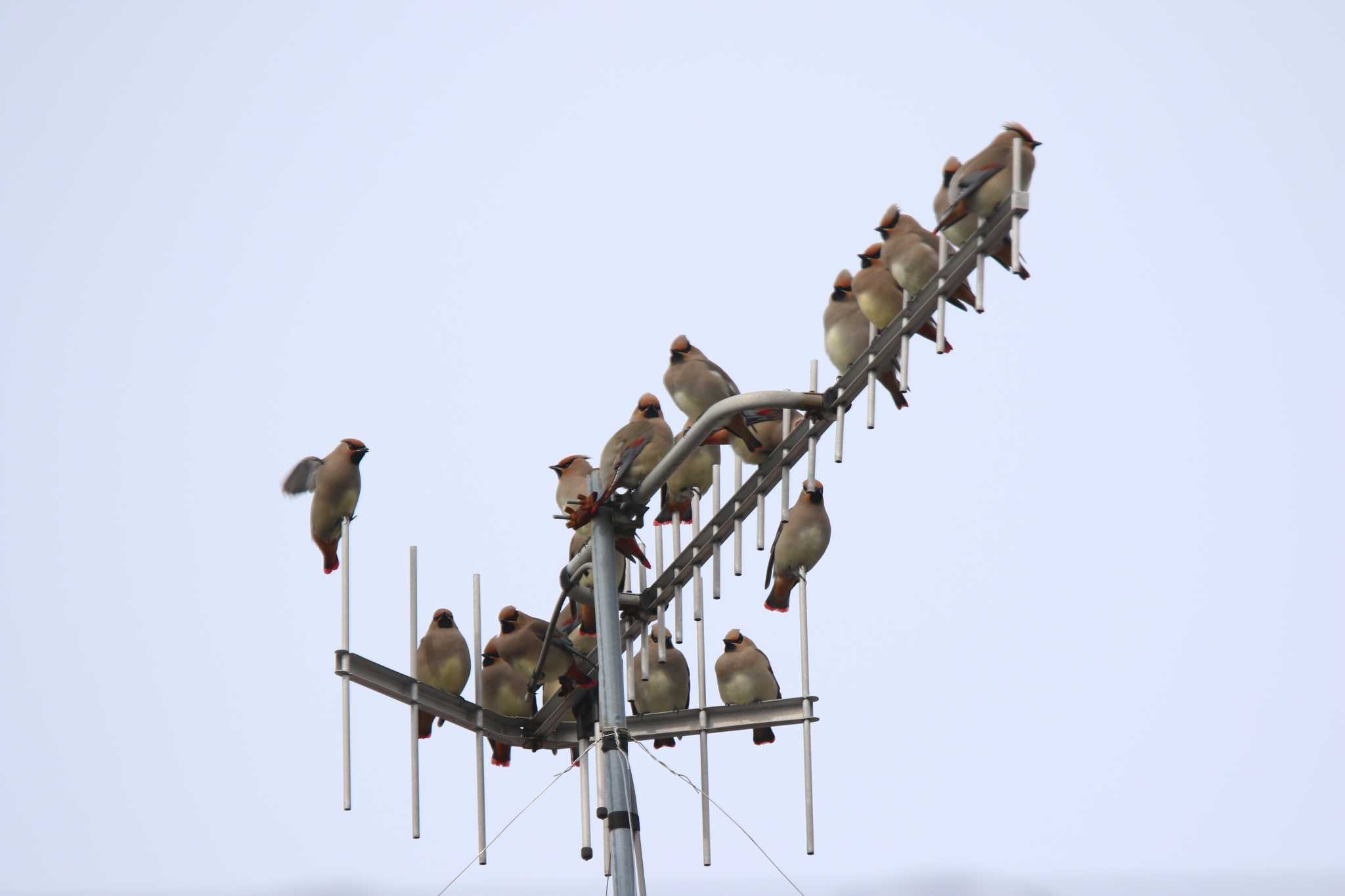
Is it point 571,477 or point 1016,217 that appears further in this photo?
point 571,477

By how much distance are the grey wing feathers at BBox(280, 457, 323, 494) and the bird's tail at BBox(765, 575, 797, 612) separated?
2.37 meters

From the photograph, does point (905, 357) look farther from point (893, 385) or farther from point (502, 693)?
point (502, 693)

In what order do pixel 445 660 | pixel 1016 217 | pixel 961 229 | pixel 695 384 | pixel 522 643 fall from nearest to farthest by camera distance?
1. pixel 1016 217
2. pixel 961 229
3. pixel 695 384
4. pixel 445 660
5. pixel 522 643

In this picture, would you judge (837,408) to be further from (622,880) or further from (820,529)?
(622,880)

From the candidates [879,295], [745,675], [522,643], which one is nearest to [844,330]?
[879,295]

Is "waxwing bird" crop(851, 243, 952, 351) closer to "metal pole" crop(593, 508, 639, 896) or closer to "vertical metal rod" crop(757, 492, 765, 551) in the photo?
"vertical metal rod" crop(757, 492, 765, 551)

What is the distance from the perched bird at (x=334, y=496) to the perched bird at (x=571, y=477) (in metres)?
1.66

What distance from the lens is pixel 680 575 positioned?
35.8 ft

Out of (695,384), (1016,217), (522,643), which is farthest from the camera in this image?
(522,643)

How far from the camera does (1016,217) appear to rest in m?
9.84

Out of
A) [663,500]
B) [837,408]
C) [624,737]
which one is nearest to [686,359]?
[663,500]

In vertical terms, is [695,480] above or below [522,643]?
above

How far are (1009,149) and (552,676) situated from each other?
12.1 ft

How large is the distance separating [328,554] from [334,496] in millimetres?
324
